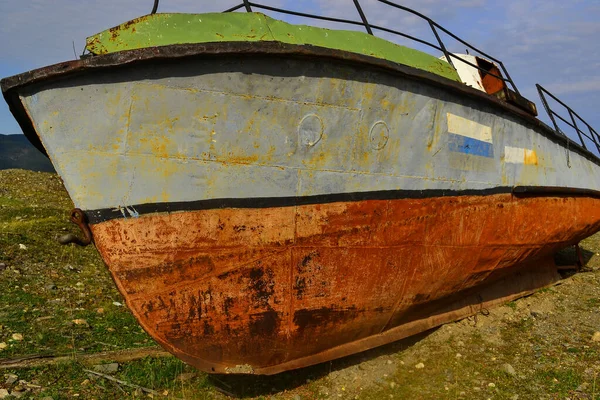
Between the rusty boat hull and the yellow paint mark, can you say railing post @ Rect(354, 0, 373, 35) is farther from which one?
the yellow paint mark

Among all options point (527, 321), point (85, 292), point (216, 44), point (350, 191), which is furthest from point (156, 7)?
point (527, 321)

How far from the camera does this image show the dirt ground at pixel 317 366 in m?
4.01

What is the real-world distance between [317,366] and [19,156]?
4631 centimetres

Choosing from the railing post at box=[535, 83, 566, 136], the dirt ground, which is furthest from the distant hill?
the railing post at box=[535, 83, 566, 136]

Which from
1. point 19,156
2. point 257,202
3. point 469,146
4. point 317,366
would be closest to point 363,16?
point 469,146

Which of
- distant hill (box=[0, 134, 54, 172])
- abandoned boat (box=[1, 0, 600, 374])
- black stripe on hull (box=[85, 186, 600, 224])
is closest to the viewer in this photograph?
abandoned boat (box=[1, 0, 600, 374])

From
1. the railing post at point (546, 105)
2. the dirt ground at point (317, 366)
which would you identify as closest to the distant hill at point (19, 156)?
→ the dirt ground at point (317, 366)

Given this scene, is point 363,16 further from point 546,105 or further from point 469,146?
point 546,105

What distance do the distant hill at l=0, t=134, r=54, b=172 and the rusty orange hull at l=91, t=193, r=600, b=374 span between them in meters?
37.6

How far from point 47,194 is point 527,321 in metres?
10.1

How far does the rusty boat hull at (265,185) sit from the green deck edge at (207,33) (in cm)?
21

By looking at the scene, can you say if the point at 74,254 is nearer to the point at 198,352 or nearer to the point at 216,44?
the point at 198,352

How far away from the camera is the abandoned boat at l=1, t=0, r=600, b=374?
10.3 ft

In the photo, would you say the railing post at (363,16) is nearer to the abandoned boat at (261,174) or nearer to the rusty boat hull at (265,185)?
the abandoned boat at (261,174)
